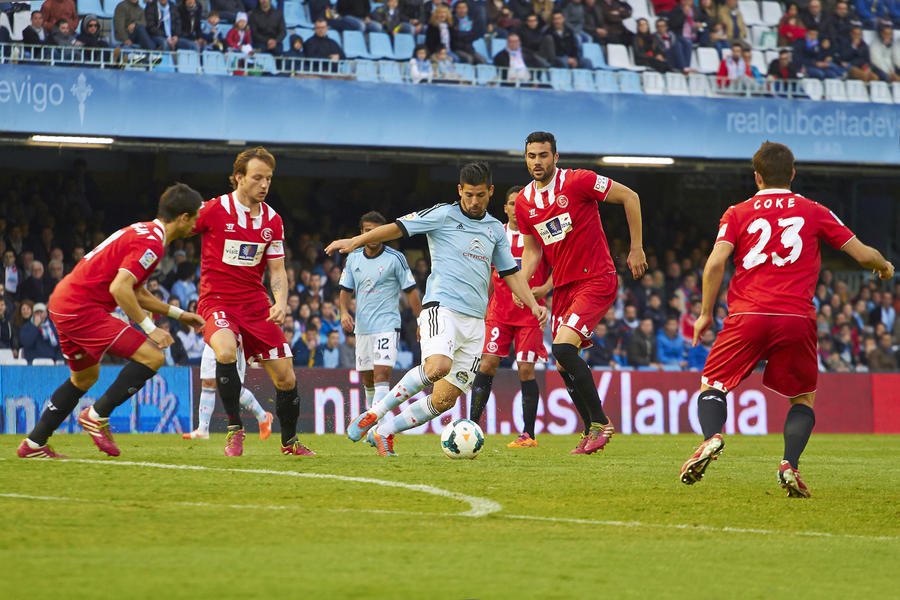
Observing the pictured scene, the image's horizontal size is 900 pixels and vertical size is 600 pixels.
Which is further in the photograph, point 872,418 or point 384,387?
point 872,418

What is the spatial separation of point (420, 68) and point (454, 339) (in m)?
11.6

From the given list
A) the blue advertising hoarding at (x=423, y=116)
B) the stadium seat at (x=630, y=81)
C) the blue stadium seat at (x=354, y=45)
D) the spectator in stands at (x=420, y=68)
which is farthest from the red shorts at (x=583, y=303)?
the stadium seat at (x=630, y=81)

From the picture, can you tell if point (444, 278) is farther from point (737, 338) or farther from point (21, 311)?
point (21, 311)

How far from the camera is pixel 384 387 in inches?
494

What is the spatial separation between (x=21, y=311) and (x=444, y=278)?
33.8 feet

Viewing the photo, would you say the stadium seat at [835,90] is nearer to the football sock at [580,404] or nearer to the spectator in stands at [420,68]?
the spectator in stands at [420,68]

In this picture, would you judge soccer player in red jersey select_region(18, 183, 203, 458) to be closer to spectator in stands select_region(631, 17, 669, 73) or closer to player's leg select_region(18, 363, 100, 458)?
player's leg select_region(18, 363, 100, 458)

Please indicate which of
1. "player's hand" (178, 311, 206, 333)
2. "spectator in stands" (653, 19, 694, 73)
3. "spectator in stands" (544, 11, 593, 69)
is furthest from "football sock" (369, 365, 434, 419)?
"spectator in stands" (653, 19, 694, 73)

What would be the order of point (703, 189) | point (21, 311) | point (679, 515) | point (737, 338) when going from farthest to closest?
point (703, 189) → point (21, 311) → point (737, 338) → point (679, 515)

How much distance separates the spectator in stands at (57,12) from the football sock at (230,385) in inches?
423

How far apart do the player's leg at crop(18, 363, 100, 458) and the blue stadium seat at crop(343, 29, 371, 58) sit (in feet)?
40.9

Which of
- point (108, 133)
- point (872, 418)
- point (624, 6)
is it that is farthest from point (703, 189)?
point (108, 133)

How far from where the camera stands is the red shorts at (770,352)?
7.33m

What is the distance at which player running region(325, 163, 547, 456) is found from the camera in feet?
29.8
